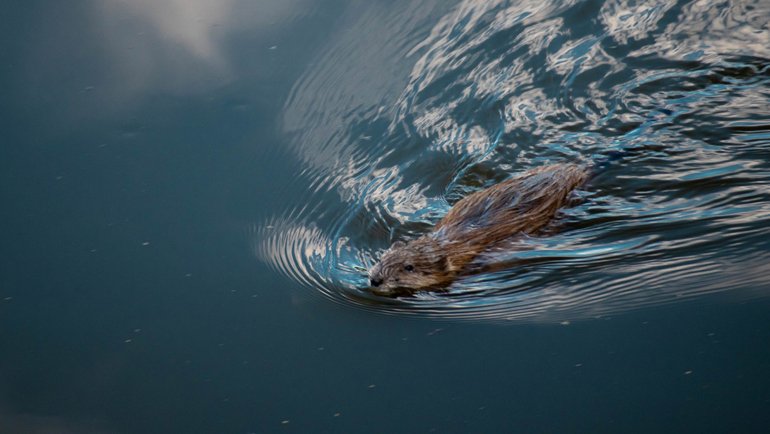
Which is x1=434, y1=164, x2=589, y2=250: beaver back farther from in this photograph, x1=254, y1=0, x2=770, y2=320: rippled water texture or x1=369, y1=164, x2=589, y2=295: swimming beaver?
x1=254, y1=0, x2=770, y2=320: rippled water texture


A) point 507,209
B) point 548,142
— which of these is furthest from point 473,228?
point 548,142

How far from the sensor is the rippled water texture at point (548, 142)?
12.9 feet

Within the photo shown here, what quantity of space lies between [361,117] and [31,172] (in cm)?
201

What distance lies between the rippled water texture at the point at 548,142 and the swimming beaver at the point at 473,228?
0.10m

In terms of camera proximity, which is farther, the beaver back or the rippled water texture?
the beaver back

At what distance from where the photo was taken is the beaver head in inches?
157

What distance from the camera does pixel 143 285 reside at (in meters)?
4.01

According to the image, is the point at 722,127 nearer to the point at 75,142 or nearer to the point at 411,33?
the point at 411,33

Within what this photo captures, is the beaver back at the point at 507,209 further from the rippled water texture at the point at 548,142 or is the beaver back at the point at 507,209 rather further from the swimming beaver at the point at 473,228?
the rippled water texture at the point at 548,142

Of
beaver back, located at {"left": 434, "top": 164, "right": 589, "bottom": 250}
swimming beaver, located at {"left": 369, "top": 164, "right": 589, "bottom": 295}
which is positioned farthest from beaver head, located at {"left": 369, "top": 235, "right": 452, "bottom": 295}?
beaver back, located at {"left": 434, "top": 164, "right": 589, "bottom": 250}

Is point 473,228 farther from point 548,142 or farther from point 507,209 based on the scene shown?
point 548,142

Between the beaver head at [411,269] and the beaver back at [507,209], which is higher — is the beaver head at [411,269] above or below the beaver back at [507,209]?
below

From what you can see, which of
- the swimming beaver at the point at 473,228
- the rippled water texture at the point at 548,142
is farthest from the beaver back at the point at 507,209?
the rippled water texture at the point at 548,142

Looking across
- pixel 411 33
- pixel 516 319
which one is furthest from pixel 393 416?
pixel 411 33
